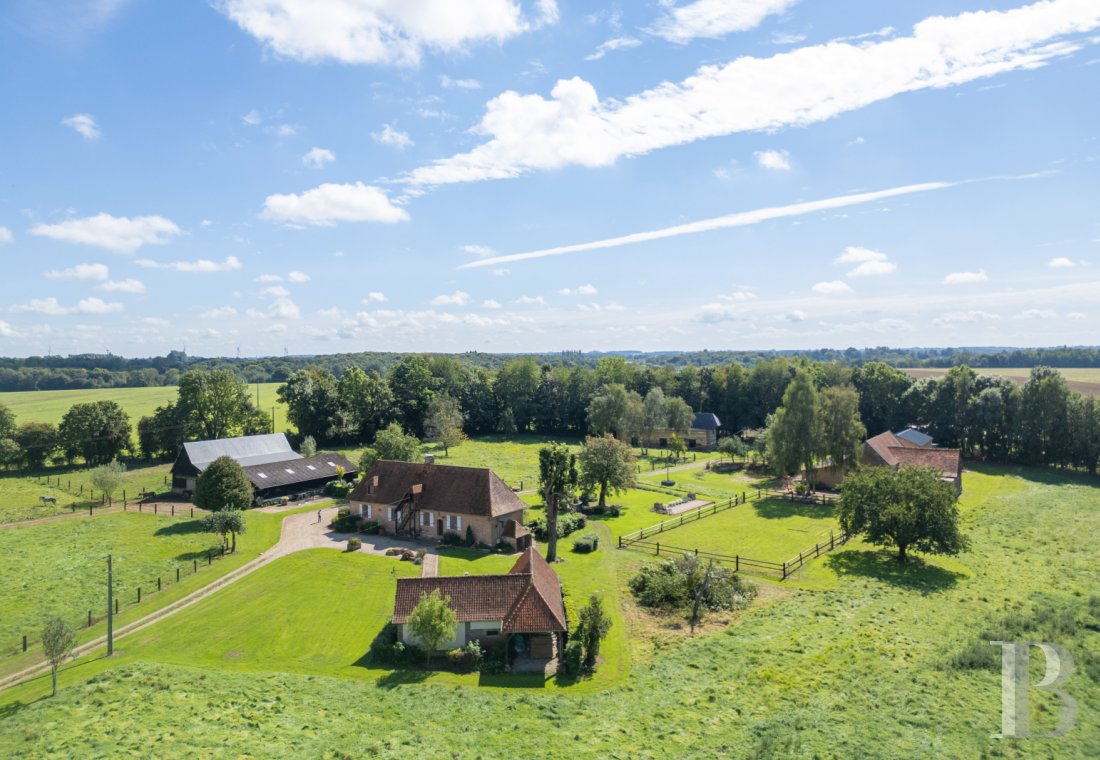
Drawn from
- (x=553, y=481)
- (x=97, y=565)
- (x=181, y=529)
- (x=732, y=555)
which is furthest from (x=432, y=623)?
(x=181, y=529)

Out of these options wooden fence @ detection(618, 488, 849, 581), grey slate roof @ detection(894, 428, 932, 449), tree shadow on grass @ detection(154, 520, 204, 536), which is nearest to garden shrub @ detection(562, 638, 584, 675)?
wooden fence @ detection(618, 488, 849, 581)

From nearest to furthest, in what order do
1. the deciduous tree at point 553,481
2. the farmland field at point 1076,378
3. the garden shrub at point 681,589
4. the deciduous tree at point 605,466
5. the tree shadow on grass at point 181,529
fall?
the garden shrub at point 681,589 → the deciduous tree at point 553,481 → the tree shadow on grass at point 181,529 → the deciduous tree at point 605,466 → the farmland field at point 1076,378

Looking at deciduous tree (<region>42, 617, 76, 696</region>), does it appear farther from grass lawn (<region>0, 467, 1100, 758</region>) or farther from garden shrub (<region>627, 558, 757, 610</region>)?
garden shrub (<region>627, 558, 757, 610</region>)

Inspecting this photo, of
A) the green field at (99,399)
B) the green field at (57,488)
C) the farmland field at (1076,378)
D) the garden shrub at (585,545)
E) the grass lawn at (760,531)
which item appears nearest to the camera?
the garden shrub at (585,545)

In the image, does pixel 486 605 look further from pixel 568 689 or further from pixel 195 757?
pixel 195 757

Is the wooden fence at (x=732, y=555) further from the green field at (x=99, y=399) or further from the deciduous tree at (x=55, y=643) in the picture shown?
the green field at (x=99, y=399)

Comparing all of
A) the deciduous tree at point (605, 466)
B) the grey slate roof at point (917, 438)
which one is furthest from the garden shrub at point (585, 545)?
the grey slate roof at point (917, 438)

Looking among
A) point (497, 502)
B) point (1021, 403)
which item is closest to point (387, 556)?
point (497, 502)

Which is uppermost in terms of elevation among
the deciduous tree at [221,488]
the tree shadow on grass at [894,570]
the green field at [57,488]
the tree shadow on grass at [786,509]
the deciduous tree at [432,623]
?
the deciduous tree at [221,488]

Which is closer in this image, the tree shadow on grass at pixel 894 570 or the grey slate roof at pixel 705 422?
the tree shadow on grass at pixel 894 570
